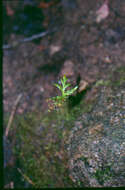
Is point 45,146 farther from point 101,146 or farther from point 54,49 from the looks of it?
point 54,49

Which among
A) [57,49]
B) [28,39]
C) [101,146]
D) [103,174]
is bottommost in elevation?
[103,174]

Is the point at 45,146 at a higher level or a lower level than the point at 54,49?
lower

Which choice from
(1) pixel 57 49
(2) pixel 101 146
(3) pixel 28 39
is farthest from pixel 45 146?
(3) pixel 28 39

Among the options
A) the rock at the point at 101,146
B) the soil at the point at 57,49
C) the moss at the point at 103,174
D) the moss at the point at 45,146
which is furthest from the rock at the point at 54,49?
the moss at the point at 103,174

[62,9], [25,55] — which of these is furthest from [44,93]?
[62,9]

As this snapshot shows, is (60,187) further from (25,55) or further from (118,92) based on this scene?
(25,55)

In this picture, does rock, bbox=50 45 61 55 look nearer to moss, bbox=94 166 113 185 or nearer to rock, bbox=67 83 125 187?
rock, bbox=67 83 125 187

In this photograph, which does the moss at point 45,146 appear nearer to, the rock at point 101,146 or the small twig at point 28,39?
the rock at point 101,146
